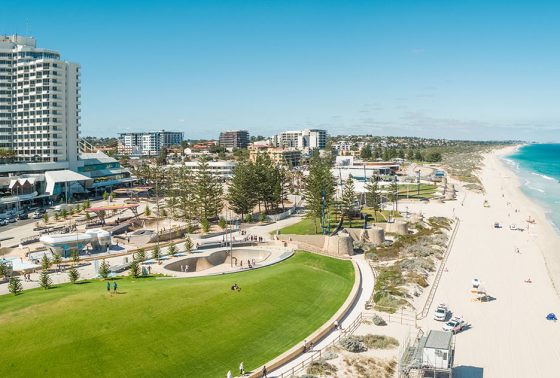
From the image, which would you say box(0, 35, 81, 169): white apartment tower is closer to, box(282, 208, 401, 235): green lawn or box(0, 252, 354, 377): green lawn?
box(282, 208, 401, 235): green lawn

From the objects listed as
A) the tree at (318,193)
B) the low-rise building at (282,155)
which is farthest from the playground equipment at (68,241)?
the low-rise building at (282,155)

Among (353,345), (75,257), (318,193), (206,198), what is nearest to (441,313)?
(353,345)

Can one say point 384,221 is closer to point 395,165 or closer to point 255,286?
point 255,286

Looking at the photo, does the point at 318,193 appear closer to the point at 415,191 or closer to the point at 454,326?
the point at 454,326

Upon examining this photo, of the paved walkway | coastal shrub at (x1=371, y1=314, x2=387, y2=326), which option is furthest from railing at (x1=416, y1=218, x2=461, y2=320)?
the paved walkway

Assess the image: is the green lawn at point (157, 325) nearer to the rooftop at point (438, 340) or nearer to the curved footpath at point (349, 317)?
the curved footpath at point (349, 317)

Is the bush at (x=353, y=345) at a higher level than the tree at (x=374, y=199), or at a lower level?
lower
